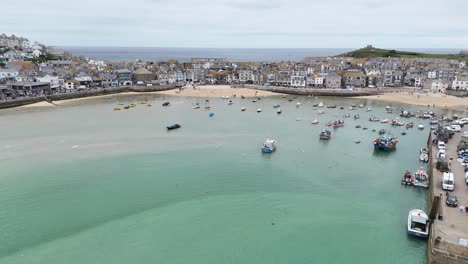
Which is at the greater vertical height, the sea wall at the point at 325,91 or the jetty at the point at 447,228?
the sea wall at the point at 325,91

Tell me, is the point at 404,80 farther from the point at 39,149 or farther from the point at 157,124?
the point at 39,149

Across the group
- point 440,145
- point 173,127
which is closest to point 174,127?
point 173,127

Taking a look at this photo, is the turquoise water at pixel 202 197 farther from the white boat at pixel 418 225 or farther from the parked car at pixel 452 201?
the parked car at pixel 452 201

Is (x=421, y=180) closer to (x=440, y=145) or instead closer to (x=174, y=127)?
(x=440, y=145)

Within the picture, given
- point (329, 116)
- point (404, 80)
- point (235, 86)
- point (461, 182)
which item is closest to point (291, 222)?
point (461, 182)

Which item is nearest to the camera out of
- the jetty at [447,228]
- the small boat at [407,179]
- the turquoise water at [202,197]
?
the jetty at [447,228]

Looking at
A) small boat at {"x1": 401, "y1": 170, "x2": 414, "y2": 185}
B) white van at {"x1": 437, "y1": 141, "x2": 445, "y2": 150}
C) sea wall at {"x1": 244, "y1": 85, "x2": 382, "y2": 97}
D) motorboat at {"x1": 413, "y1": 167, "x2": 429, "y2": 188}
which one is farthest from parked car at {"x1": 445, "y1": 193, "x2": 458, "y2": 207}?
sea wall at {"x1": 244, "y1": 85, "x2": 382, "y2": 97}

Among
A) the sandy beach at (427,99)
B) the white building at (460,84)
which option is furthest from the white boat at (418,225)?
the white building at (460,84)

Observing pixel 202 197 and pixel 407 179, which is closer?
pixel 202 197
